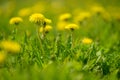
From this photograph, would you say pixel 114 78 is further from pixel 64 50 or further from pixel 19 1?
pixel 19 1

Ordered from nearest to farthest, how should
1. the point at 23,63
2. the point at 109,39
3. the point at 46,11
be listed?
the point at 23,63 < the point at 109,39 < the point at 46,11

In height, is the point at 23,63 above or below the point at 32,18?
below

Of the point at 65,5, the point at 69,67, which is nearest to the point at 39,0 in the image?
the point at 65,5

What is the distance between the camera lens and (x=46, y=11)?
25.6 feet

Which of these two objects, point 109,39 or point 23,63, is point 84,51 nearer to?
point 23,63

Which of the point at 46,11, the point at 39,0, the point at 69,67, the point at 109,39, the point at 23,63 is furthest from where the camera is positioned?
the point at 39,0

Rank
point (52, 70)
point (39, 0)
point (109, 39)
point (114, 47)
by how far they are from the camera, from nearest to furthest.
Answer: point (52, 70), point (114, 47), point (109, 39), point (39, 0)

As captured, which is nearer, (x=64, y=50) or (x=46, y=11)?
(x=64, y=50)

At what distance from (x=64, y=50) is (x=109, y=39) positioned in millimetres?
1345

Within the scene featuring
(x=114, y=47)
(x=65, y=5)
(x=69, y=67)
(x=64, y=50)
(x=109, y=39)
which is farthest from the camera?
(x=65, y=5)

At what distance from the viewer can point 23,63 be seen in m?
3.06

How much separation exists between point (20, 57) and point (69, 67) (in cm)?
59

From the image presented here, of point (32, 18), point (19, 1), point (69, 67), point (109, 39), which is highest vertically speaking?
point (32, 18)

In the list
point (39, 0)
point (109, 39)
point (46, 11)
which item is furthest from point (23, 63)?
point (39, 0)
